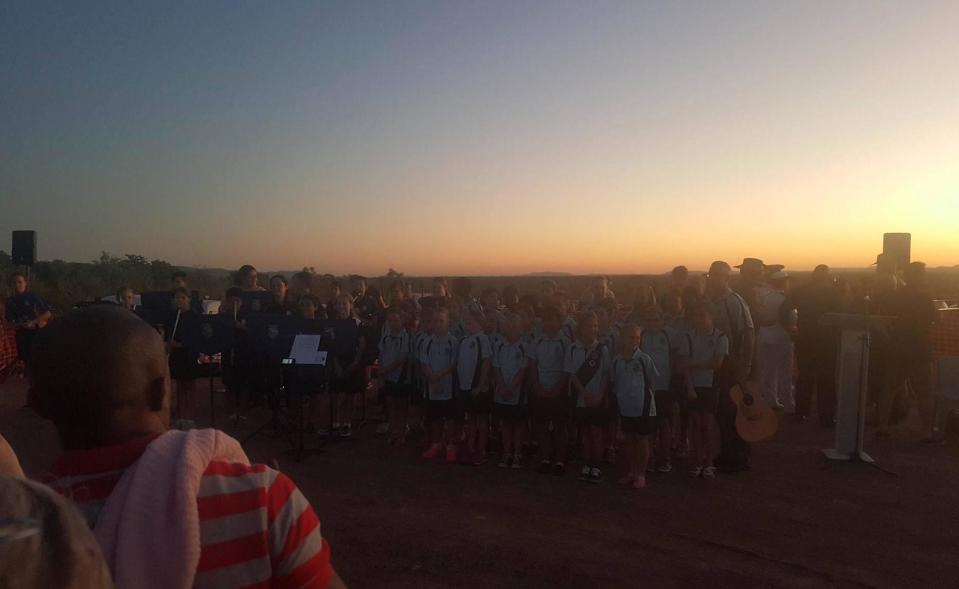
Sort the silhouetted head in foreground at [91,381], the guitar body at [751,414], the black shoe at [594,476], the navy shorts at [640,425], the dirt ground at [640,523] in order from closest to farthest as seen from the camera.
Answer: the silhouetted head in foreground at [91,381], the dirt ground at [640,523], the navy shorts at [640,425], the black shoe at [594,476], the guitar body at [751,414]

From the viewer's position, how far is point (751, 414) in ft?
25.6

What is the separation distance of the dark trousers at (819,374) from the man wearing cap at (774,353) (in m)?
0.60

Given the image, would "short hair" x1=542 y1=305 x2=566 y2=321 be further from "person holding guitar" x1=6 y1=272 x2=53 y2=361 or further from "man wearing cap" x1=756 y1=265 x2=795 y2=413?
"person holding guitar" x1=6 y1=272 x2=53 y2=361

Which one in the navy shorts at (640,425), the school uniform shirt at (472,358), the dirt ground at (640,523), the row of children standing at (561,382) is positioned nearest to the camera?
the dirt ground at (640,523)

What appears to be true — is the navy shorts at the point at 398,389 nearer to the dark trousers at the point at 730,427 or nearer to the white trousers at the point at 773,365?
the dark trousers at the point at 730,427

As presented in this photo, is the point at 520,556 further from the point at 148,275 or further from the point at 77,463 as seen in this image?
the point at 148,275

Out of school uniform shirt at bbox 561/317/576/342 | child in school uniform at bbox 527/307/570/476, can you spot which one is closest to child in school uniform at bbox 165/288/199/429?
child in school uniform at bbox 527/307/570/476

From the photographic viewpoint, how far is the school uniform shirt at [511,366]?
8.15 meters

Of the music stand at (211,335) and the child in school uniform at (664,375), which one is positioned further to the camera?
the music stand at (211,335)

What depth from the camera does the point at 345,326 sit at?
8414 mm

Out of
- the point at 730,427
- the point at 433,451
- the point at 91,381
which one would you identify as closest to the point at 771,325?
the point at 730,427

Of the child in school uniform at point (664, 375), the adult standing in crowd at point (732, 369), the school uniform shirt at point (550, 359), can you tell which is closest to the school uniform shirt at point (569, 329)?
the school uniform shirt at point (550, 359)

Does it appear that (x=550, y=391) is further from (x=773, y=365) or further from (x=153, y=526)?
(x=153, y=526)

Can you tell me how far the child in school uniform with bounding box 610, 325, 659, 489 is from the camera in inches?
286
